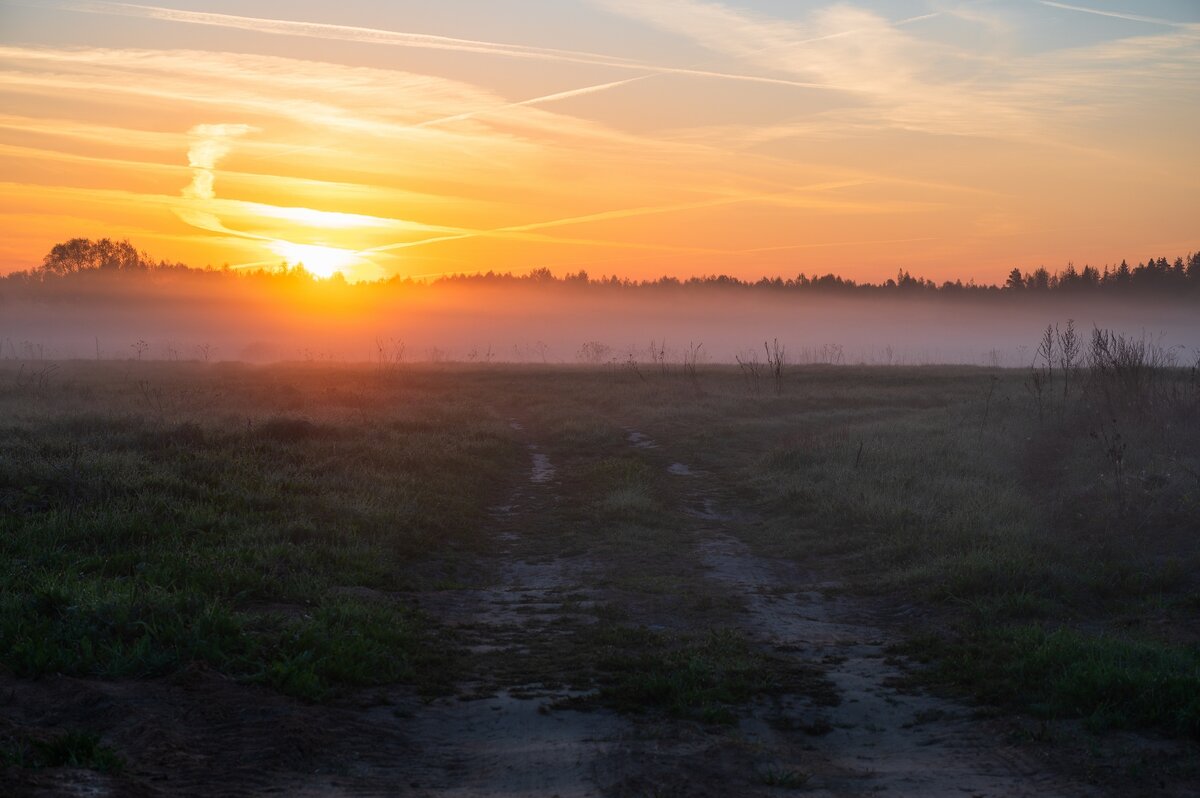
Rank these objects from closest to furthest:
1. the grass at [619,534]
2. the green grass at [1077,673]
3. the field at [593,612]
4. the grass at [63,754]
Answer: the grass at [63,754], the field at [593,612], the green grass at [1077,673], the grass at [619,534]

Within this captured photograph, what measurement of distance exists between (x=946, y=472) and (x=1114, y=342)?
8706 millimetres

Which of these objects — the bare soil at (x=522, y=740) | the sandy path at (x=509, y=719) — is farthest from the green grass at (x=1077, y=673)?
the sandy path at (x=509, y=719)

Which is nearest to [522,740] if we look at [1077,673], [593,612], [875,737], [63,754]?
[875,737]

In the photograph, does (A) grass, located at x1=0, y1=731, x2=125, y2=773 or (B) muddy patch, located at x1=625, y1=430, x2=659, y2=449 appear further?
(B) muddy patch, located at x1=625, y1=430, x2=659, y2=449

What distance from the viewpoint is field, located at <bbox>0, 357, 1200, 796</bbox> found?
5.30 metres

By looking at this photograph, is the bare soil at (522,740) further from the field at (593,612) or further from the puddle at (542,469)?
the puddle at (542,469)

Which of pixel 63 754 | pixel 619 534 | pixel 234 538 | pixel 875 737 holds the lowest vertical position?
pixel 875 737

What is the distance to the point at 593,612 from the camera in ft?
28.7

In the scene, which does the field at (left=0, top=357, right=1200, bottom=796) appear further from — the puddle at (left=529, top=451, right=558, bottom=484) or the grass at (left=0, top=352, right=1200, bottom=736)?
the puddle at (left=529, top=451, right=558, bottom=484)

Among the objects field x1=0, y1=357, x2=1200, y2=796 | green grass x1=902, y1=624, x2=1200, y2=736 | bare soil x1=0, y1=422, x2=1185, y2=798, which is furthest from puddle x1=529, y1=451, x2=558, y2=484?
green grass x1=902, y1=624, x2=1200, y2=736

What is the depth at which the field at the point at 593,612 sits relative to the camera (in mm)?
5297

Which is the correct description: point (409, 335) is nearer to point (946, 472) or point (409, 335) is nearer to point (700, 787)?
point (946, 472)

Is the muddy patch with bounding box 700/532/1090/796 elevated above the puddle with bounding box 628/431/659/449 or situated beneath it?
situated beneath

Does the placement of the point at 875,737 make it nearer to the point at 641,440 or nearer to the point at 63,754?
the point at 63,754
